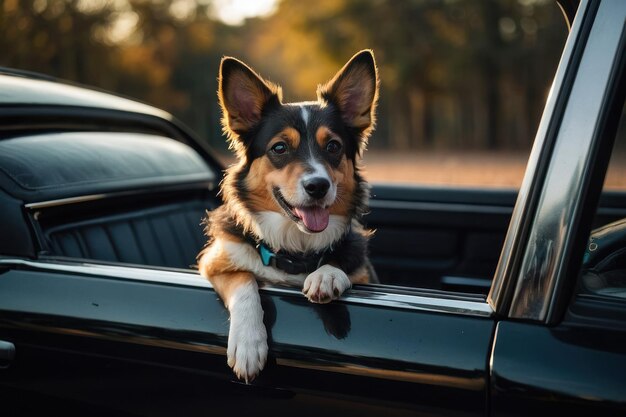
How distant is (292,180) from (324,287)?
0.97 metres

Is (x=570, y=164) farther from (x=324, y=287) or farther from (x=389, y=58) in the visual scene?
(x=389, y=58)

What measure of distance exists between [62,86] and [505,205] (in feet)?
8.66

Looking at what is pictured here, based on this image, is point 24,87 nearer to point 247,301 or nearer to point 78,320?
point 78,320

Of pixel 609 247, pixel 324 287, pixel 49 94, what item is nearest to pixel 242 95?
pixel 49 94

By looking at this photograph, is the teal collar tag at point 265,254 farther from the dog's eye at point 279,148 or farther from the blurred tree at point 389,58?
the blurred tree at point 389,58

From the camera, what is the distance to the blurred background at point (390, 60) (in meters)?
31.1

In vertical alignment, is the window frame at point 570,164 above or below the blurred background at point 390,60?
above

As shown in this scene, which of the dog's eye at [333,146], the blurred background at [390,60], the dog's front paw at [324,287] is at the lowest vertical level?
the blurred background at [390,60]

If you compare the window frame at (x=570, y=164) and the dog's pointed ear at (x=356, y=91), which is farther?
the dog's pointed ear at (x=356, y=91)

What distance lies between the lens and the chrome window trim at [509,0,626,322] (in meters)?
1.48

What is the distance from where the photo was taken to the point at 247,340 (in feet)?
5.63

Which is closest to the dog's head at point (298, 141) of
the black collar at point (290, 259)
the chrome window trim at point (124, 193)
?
the black collar at point (290, 259)

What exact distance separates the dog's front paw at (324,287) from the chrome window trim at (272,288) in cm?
3

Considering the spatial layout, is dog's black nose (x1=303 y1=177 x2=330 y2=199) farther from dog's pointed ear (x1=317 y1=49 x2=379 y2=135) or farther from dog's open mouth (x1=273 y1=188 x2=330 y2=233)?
dog's pointed ear (x1=317 y1=49 x2=379 y2=135)
